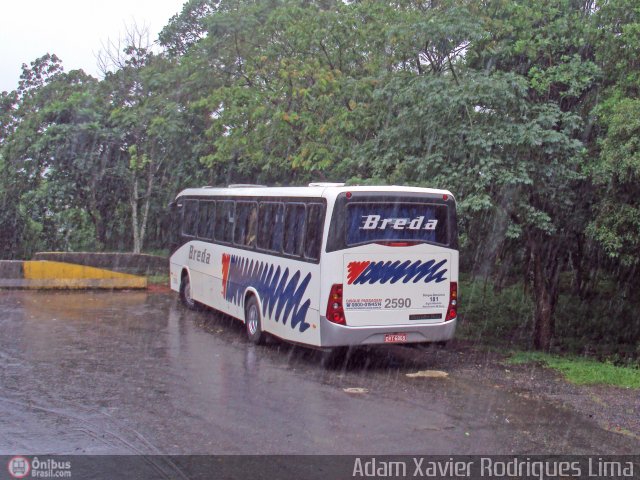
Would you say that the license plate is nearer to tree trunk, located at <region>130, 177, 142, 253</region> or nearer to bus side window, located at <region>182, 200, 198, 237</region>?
bus side window, located at <region>182, 200, 198, 237</region>

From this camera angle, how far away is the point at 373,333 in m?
10.5

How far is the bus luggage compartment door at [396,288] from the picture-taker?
10.4 metres

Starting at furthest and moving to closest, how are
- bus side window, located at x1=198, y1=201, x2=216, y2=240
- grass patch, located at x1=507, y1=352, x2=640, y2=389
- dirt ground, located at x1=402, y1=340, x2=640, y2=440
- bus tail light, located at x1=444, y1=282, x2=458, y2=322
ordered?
bus side window, located at x1=198, y1=201, x2=216, y2=240 < bus tail light, located at x1=444, y1=282, x2=458, y2=322 < grass patch, located at x1=507, y1=352, x2=640, y2=389 < dirt ground, located at x1=402, y1=340, x2=640, y2=440

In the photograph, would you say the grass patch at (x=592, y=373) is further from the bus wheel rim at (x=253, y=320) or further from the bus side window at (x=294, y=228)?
the bus wheel rim at (x=253, y=320)

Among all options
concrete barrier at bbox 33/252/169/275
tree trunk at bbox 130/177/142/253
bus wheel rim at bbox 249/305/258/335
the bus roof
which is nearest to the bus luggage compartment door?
the bus roof

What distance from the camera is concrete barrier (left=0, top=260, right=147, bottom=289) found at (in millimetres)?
19234

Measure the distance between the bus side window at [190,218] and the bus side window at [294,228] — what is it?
4.99m

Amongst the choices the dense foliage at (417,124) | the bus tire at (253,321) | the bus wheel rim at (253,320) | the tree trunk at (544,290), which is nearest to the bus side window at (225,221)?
the bus tire at (253,321)

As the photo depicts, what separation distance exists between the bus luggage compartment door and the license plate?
0.53ft

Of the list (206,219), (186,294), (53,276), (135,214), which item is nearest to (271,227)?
(206,219)

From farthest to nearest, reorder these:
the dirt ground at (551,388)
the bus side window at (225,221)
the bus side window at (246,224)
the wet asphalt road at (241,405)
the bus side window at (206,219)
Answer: the bus side window at (206,219), the bus side window at (225,221), the bus side window at (246,224), the dirt ground at (551,388), the wet asphalt road at (241,405)

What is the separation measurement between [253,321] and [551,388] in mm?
5354

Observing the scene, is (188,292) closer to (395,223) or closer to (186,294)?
(186,294)

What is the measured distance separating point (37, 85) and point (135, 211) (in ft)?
45.8
